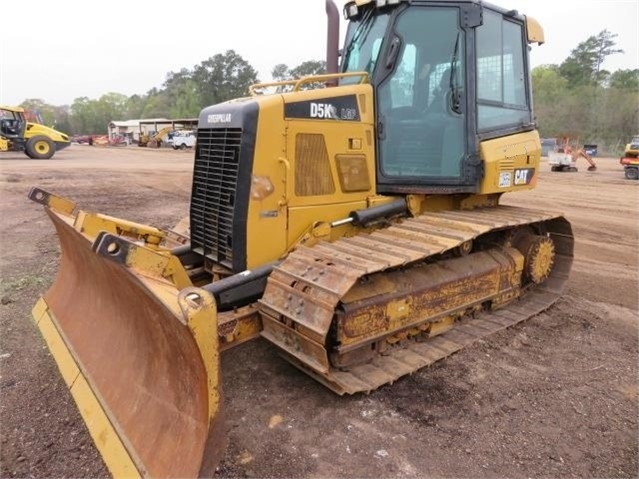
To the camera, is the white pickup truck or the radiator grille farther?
the white pickup truck

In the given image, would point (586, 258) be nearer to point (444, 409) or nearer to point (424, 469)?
point (444, 409)

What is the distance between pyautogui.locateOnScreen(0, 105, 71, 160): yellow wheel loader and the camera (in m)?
23.2

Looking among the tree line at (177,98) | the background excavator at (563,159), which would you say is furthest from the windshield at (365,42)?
the tree line at (177,98)

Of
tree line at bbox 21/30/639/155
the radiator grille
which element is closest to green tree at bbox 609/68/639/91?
tree line at bbox 21/30/639/155

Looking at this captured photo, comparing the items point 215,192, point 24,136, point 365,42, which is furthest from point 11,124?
point 365,42

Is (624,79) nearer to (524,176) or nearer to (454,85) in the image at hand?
(524,176)

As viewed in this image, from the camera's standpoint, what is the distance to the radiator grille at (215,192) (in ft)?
13.1

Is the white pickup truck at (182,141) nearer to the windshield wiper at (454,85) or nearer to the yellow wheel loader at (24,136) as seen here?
the yellow wheel loader at (24,136)

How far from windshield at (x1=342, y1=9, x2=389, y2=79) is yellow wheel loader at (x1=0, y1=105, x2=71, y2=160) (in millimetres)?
23419

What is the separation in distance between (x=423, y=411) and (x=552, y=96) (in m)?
60.6

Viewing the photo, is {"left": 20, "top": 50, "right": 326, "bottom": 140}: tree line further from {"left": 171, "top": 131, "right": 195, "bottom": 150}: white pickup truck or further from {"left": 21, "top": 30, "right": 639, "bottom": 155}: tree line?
{"left": 171, "top": 131, "right": 195, "bottom": 150}: white pickup truck

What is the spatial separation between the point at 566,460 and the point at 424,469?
2.94ft

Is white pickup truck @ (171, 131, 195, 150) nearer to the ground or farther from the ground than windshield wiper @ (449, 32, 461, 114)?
farther from the ground

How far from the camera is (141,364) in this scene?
3.37 meters
